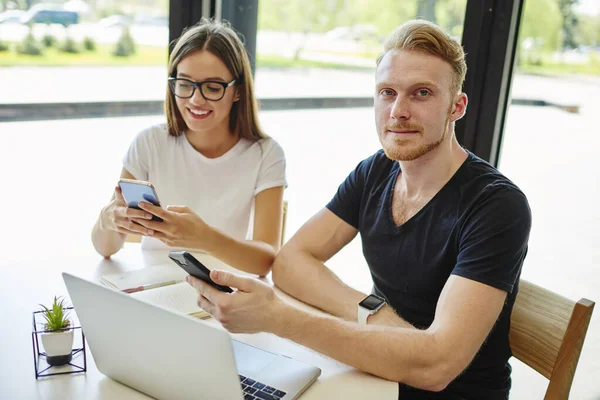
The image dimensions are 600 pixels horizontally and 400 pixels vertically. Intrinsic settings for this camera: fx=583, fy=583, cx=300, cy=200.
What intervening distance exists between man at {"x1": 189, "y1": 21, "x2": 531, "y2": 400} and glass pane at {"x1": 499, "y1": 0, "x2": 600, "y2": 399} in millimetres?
1117

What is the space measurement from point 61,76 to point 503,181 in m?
2.16

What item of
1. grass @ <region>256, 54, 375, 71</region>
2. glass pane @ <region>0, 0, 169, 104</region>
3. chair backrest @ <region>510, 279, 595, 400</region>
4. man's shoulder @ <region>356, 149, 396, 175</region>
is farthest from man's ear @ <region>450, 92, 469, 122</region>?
glass pane @ <region>0, 0, 169, 104</region>

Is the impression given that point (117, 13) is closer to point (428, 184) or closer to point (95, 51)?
point (95, 51)

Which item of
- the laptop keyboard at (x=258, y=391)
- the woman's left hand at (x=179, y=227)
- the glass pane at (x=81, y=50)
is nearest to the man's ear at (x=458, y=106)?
the woman's left hand at (x=179, y=227)

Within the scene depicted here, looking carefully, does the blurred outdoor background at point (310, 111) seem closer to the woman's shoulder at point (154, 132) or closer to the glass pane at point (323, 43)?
the glass pane at point (323, 43)

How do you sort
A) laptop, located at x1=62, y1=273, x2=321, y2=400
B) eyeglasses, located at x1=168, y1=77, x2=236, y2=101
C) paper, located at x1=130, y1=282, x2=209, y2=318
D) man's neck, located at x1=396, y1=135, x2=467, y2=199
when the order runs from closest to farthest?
1. laptop, located at x1=62, y1=273, x2=321, y2=400
2. paper, located at x1=130, y1=282, x2=209, y2=318
3. man's neck, located at x1=396, y1=135, x2=467, y2=199
4. eyeglasses, located at x1=168, y1=77, x2=236, y2=101

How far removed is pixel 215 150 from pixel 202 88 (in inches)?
10.5

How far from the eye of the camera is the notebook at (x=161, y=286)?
4.89 ft

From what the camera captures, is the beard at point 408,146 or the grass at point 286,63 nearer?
the beard at point 408,146

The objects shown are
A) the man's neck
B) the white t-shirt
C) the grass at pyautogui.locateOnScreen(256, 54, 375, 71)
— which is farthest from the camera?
the grass at pyautogui.locateOnScreen(256, 54, 375, 71)

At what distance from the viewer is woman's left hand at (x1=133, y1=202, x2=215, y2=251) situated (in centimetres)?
166

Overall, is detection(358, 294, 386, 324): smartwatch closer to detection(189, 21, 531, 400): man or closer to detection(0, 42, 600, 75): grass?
detection(189, 21, 531, 400): man

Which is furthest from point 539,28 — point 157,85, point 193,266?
point 193,266

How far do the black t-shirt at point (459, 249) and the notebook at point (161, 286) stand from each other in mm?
531
